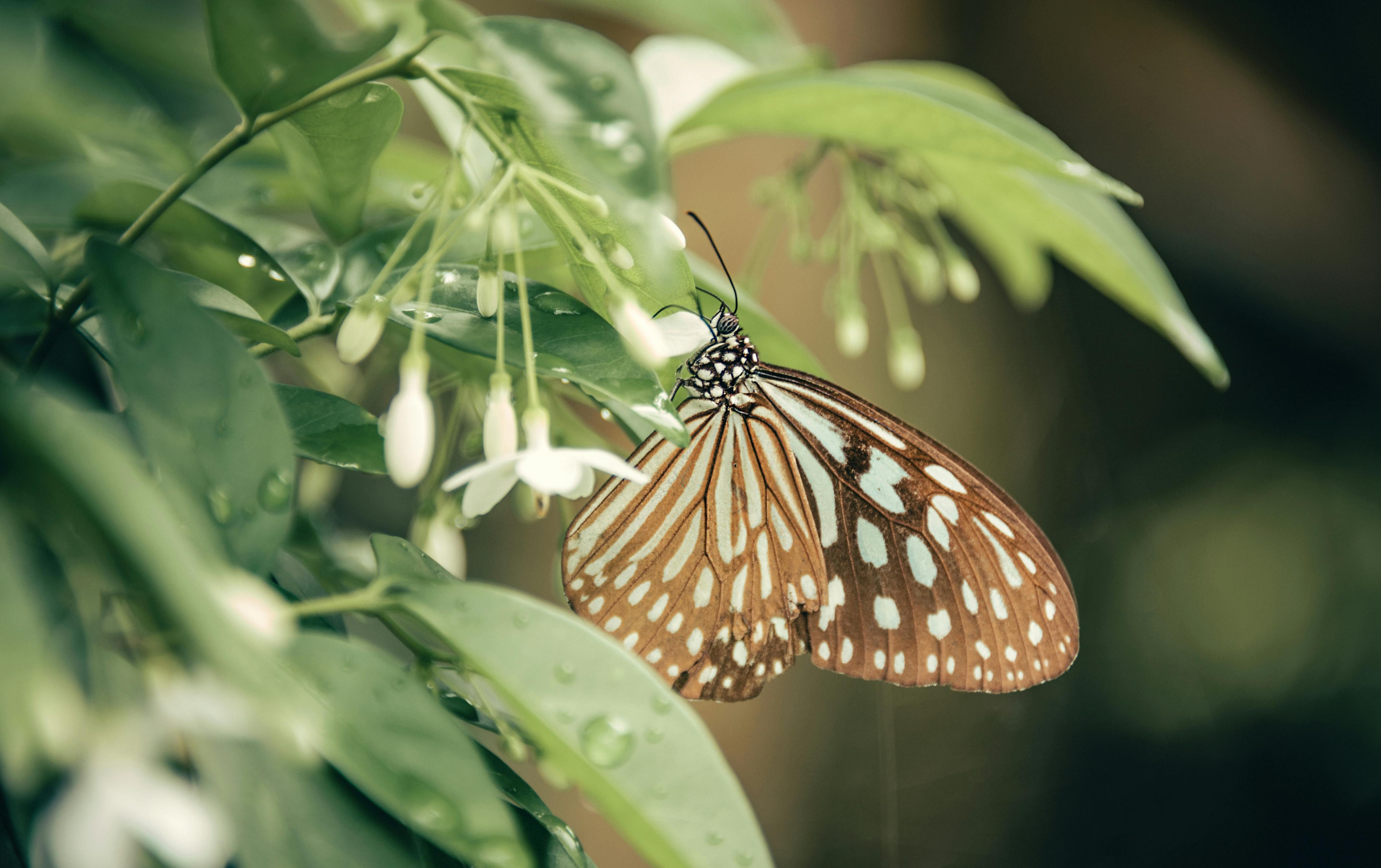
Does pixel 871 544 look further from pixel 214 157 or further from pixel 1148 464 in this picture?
pixel 1148 464

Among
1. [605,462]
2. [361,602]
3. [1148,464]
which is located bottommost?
[361,602]

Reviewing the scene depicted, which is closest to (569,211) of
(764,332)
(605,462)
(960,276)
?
(605,462)

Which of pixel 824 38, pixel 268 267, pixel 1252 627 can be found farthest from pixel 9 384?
pixel 1252 627

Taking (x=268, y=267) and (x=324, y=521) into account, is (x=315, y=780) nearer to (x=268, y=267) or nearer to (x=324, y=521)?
(x=268, y=267)

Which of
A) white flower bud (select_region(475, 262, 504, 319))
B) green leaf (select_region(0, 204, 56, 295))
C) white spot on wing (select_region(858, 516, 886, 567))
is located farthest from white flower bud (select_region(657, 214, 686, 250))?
white spot on wing (select_region(858, 516, 886, 567))

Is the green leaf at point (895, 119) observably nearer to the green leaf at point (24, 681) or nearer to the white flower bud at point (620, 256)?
the white flower bud at point (620, 256)

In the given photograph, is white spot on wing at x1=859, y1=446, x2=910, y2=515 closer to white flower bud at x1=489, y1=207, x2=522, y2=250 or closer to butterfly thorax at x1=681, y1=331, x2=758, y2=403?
butterfly thorax at x1=681, y1=331, x2=758, y2=403
